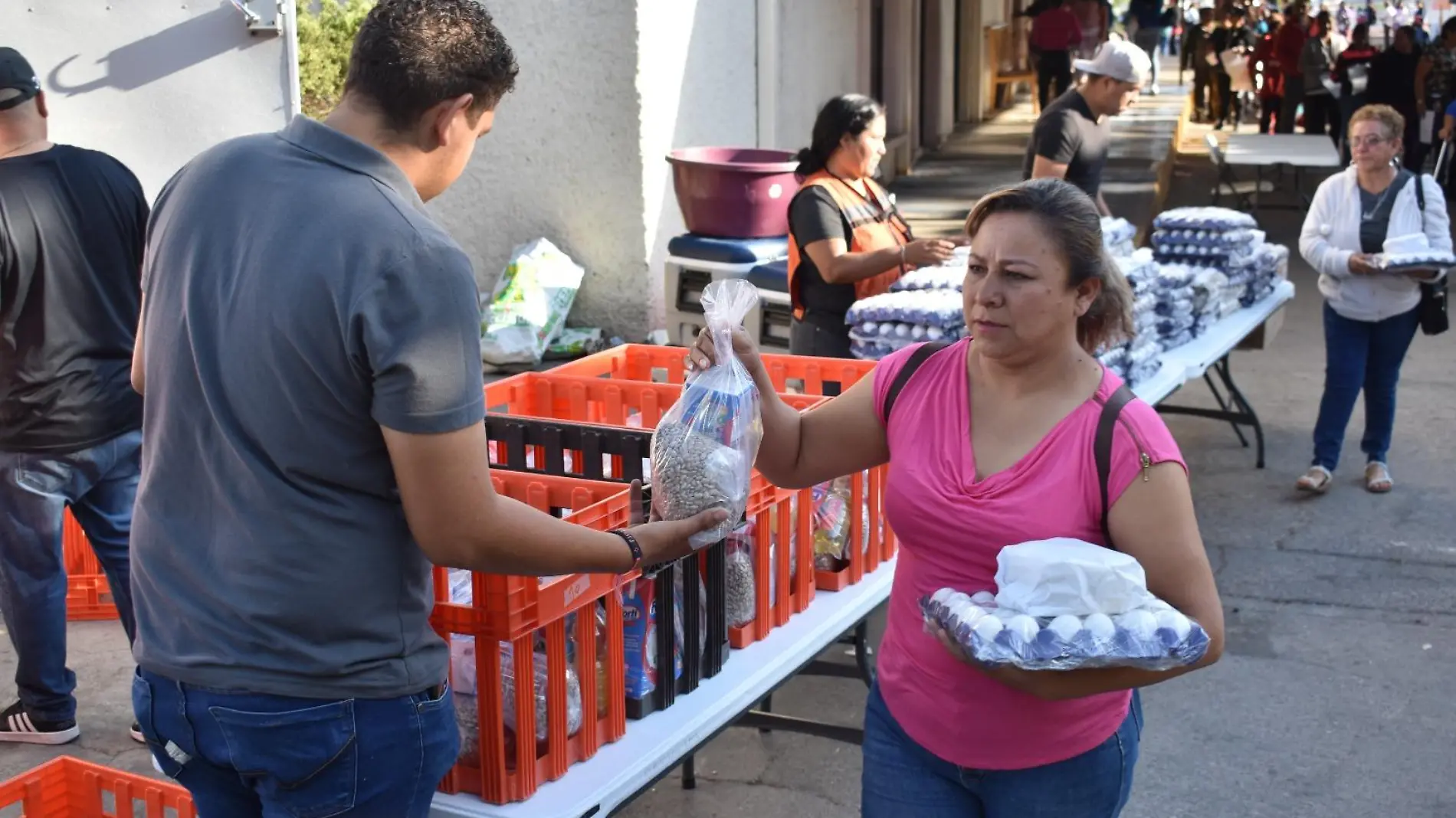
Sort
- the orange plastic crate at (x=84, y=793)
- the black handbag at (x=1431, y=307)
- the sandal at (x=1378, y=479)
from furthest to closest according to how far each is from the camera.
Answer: the sandal at (x=1378, y=479), the black handbag at (x=1431, y=307), the orange plastic crate at (x=84, y=793)

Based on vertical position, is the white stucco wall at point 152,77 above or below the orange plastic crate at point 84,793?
above

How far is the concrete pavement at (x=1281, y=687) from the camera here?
4.34m

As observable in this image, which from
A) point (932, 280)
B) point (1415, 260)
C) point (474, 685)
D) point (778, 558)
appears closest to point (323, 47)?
point (932, 280)

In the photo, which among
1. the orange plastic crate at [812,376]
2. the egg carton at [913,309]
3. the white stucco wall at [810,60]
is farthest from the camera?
the white stucco wall at [810,60]

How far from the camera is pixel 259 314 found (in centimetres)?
193

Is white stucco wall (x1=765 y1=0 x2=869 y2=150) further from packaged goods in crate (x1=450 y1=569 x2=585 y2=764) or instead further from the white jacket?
packaged goods in crate (x1=450 y1=569 x2=585 y2=764)

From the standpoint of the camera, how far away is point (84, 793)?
3123 millimetres

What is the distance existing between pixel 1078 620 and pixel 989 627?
125 millimetres

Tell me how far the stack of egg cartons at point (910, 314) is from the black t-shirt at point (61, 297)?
2.34 metres

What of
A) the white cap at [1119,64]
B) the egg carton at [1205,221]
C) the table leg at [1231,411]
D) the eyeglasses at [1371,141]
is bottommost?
the table leg at [1231,411]

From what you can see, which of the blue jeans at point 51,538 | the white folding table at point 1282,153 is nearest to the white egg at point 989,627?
the blue jeans at point 51,538

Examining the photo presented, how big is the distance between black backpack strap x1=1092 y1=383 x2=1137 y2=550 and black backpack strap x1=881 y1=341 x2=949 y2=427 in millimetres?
393

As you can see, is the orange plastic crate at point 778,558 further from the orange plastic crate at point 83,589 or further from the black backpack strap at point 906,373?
the orange plastic crate at point 83,589

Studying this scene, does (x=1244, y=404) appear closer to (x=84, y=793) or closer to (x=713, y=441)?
(x=713, y=441)
